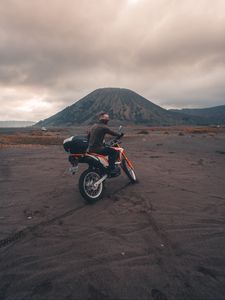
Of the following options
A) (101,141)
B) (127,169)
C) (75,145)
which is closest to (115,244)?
(75,145)

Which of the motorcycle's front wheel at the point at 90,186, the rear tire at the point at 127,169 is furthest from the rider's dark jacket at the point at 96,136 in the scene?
the rear tire at the point at 127,169

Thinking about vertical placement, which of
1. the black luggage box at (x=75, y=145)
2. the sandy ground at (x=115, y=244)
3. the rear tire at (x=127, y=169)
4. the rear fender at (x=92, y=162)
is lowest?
the sandy ground at (x=115, y=244)

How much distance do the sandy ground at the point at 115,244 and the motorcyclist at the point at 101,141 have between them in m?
1.03

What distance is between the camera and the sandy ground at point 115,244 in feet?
9.54

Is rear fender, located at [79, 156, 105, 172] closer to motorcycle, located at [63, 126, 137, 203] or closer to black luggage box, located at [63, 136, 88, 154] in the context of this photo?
motorcycle, located at [63, 126, 137, 203]

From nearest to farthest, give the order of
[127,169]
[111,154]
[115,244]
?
1. [115,244]
2. [111,154]
3. [127,169]

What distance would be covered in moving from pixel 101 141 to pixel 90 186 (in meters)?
1.37

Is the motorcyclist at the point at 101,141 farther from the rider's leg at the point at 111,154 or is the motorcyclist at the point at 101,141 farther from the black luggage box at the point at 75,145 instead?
the black luggage box at the point at 75,145

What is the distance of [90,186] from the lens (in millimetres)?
6184

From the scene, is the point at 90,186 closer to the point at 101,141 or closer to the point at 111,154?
the point at 111,154

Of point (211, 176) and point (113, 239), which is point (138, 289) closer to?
point (113, 239)

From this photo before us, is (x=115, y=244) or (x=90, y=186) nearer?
(x=115, y=244)

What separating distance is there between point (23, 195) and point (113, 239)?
4029 mm

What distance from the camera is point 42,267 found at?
333cm
